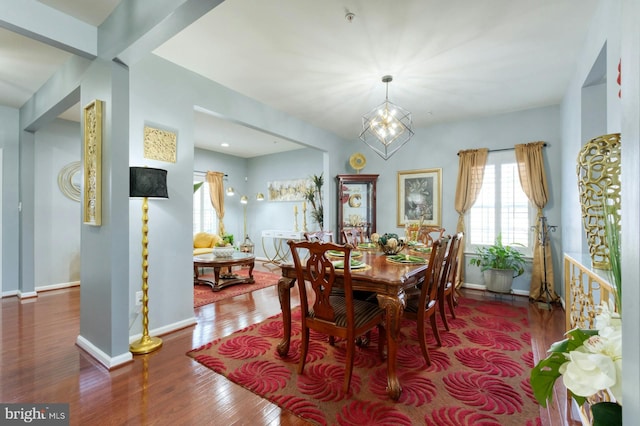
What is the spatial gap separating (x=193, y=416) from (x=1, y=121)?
5008mm

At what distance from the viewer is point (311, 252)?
6.48 ft

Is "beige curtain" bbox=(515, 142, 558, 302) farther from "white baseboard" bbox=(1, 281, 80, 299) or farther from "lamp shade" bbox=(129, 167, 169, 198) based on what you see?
"white baseboard" bbox=(1, 281, 80, 299)

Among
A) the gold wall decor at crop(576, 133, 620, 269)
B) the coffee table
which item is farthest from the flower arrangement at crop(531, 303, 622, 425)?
the coffee table

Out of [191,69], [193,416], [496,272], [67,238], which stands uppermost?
[191,69]

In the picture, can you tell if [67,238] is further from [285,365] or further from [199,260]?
[285,365]

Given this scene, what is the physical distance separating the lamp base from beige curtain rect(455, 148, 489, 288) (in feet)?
13.4

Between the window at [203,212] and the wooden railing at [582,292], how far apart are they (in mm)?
6643

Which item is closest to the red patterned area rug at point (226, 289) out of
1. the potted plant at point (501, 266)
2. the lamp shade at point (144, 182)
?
the lamp shade at point (144, 182)

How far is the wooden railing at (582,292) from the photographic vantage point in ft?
3.85

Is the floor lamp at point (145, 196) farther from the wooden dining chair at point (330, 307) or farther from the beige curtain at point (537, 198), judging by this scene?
the beige curtain at point (537, 198)

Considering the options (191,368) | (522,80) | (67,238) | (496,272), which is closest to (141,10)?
(191,368)

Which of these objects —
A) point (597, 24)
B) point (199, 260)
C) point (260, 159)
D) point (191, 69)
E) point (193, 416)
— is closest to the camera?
point (193, 416)

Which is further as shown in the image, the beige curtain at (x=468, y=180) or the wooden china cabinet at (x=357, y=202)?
the wooden china cabinet at (x=357, y=202)

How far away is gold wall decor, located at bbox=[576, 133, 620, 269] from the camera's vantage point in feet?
3.84
